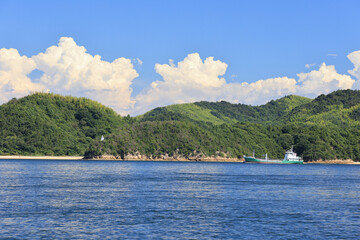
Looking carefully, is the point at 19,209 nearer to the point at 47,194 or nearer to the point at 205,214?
the point at 47,194

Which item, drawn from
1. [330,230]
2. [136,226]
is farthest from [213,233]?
[330,230]

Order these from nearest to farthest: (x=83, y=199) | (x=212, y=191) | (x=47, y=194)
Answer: (x=83, y=199) < (x=47, y=194) < (x=212, y=191)

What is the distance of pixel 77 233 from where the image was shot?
42.8 meters

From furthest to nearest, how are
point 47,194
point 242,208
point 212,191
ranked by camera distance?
point 212,191 < point 47,194 < point 242,208

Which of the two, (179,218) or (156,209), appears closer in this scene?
(179,218)

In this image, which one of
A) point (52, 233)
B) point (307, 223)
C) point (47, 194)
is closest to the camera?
point (52, 233)

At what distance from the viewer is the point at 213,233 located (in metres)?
44.4

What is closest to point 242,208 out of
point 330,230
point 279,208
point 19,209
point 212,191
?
point 279,208

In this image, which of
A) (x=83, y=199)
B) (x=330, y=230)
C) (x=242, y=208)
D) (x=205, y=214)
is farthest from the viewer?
(x=83, y=199)

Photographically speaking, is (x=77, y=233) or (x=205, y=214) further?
(x=205, y=214)

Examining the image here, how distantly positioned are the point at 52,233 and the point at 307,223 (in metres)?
26.4

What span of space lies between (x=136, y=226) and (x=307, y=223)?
723 inches

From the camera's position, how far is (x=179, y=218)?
171 ft

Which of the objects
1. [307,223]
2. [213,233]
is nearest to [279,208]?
[307,223]
